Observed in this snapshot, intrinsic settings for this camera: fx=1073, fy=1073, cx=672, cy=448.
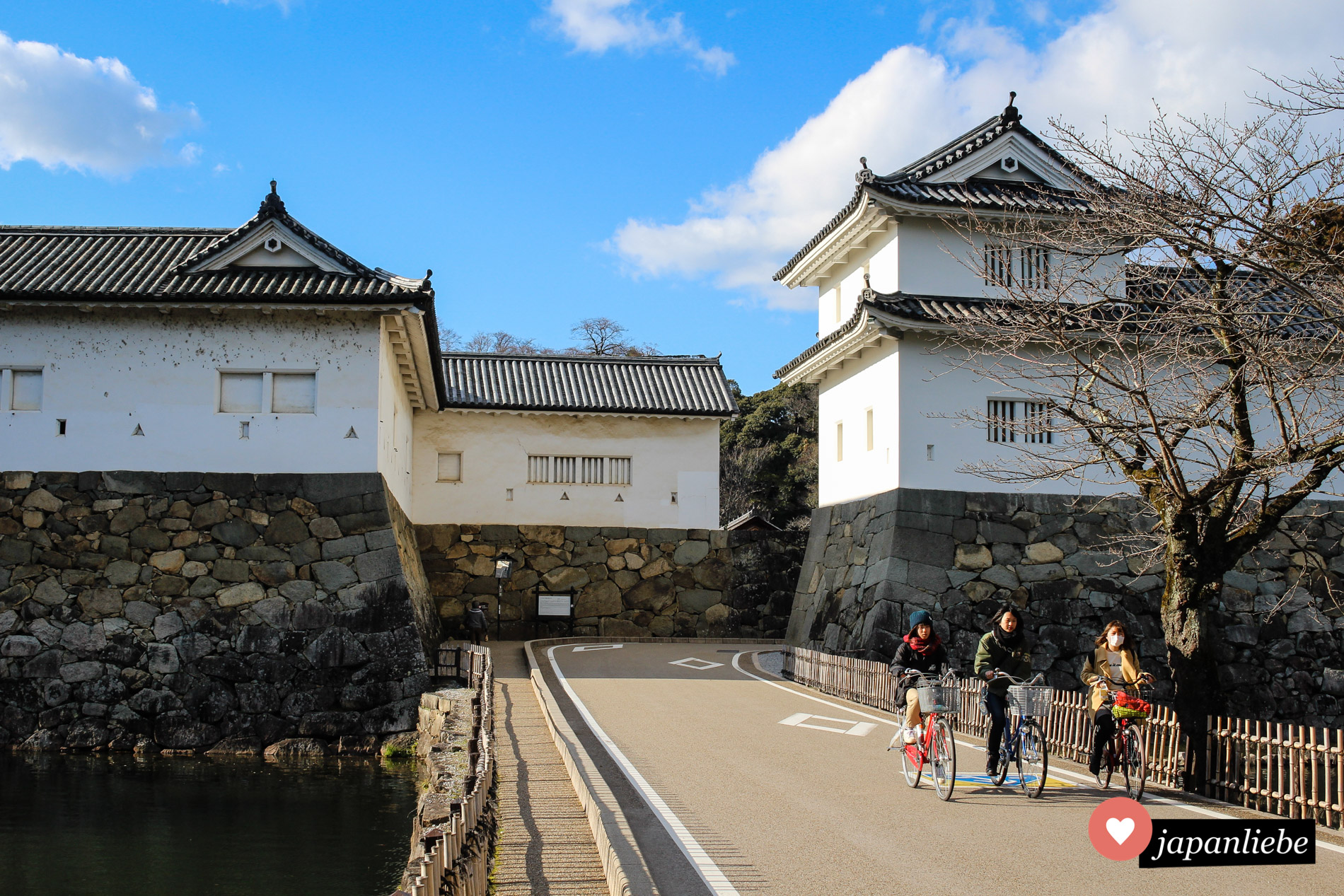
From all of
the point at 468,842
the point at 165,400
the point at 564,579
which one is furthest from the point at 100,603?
the point at 468,842

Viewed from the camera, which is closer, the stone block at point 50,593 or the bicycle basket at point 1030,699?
the bicycle basket at point 1030,699

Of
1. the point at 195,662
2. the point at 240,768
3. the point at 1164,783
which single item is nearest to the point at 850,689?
the point at 1164,783

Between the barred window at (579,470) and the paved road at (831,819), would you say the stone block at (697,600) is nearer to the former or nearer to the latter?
the barred window at (579,470)

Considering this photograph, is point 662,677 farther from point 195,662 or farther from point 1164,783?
point 1164,783

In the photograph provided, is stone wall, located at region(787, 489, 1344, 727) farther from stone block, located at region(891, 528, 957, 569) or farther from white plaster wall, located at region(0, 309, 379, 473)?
white plaster wall, located at region(0, 309, 379, 473)

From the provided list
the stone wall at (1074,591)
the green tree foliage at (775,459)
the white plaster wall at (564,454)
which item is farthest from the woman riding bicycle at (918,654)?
the green tree foliage at (775,459)

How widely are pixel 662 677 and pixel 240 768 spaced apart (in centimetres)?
704

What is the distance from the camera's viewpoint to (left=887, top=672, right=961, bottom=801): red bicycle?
30.8 ft

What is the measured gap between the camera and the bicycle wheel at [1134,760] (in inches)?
368

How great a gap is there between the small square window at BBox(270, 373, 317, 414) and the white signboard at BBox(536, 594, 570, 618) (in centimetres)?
975

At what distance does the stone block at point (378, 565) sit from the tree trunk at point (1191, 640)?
480 inches

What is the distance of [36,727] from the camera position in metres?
17.5

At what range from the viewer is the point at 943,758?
9539 mm

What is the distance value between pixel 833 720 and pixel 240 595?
10.1 meters
